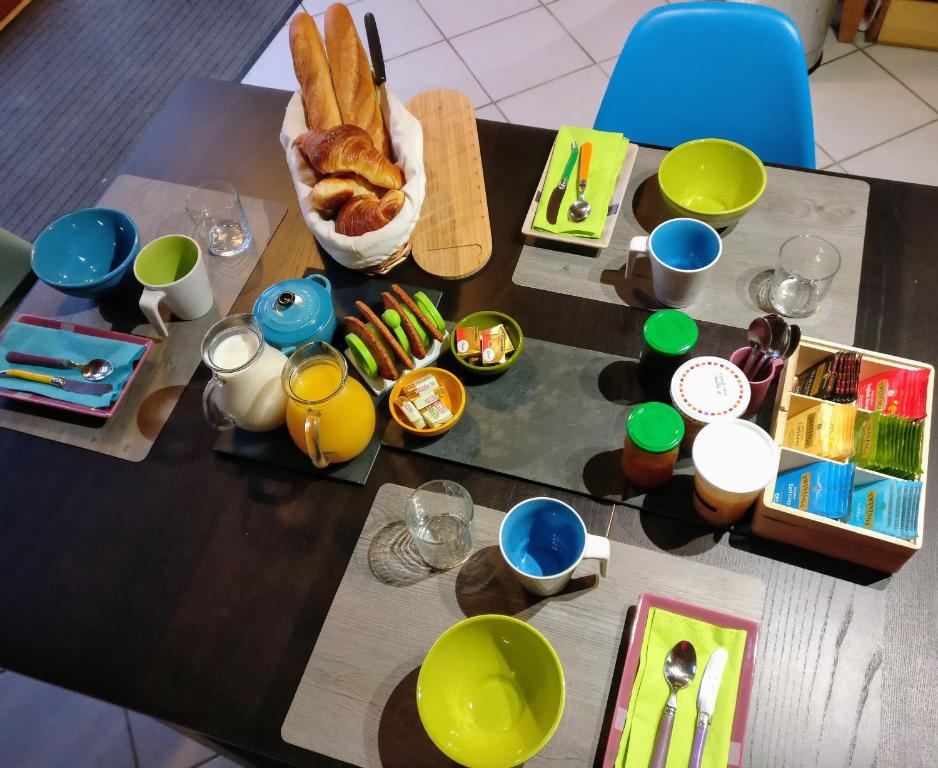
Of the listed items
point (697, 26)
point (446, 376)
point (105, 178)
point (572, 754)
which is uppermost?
point (697, 26)

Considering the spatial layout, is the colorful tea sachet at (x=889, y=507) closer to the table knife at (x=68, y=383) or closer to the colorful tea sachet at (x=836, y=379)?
the colorful tea sachet at (x=836, y=379)

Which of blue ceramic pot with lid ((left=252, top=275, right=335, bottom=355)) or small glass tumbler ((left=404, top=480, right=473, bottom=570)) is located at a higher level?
blue ceramic pot with lid ((left=252, top=275, right=335, bottom=355))

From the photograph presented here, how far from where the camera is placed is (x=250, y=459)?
42.4 inches

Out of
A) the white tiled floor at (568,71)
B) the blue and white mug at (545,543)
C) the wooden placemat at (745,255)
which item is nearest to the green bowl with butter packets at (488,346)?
the wooden placemat at (745,255)

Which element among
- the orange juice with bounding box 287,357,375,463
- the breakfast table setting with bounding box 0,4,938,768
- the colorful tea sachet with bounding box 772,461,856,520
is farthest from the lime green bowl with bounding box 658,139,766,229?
the orange juice with bounding box 287,357,375,463

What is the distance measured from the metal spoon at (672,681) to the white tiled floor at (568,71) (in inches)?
70.3

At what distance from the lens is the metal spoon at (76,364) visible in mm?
1158

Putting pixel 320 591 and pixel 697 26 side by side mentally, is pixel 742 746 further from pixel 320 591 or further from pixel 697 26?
pixel 697 26

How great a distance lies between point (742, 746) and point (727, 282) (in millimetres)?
643

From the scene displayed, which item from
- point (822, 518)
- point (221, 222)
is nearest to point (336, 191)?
point (221, 222)

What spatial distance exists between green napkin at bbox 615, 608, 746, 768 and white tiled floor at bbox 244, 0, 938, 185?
1758mm

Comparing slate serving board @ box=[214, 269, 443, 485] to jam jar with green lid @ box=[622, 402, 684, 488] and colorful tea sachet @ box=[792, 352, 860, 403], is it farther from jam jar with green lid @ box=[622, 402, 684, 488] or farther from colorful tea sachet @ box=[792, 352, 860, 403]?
colorful tea sachet @ box=[792, 352, 860, 403]

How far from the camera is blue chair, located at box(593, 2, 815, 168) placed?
1344mm

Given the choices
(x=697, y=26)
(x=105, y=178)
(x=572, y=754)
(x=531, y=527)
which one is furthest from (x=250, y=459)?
(x=105, y=178)
